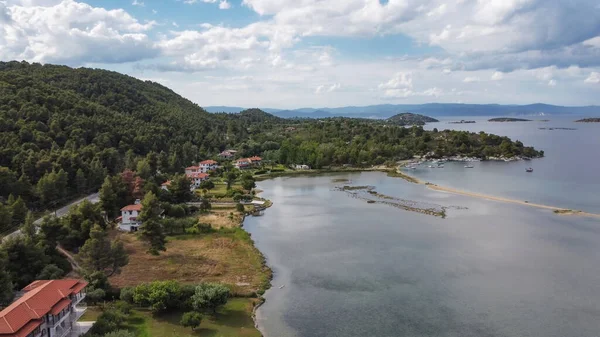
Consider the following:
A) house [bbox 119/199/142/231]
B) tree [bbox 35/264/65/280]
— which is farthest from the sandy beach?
tree [bbox 35/264/65/280]

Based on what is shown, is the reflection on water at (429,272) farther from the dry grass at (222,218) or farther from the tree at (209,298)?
the tree at (209,298)

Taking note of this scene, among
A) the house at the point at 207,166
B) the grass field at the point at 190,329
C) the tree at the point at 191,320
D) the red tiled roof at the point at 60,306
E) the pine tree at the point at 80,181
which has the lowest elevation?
the grass field at the point at 190,329

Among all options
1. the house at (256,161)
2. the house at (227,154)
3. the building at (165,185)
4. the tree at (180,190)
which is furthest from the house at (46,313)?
the house at (227,154)

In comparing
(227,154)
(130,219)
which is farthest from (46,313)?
(227,154)

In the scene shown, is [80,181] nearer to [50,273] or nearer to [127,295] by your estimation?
[50,273]

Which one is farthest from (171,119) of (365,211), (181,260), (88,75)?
(181,260)
